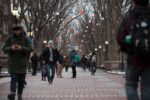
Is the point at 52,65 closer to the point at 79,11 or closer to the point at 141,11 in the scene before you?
the point at 141,11

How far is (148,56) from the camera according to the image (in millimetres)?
7227

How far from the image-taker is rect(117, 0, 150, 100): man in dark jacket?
7.35 meters

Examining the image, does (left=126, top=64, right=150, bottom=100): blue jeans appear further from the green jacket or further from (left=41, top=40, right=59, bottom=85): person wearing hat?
(left=41, top=40, right=59, bottom=85): person wearing hat

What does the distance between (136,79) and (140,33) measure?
0.67m

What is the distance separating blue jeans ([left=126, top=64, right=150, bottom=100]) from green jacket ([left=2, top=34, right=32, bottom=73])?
4996 mm

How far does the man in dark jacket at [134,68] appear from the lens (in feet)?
24.1

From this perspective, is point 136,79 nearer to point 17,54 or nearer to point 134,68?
point 134,68

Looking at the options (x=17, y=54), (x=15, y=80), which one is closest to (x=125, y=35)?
(x=17, y=54)

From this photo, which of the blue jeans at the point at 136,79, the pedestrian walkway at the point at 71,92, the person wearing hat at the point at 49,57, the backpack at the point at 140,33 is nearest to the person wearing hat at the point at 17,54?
the pedestrian walkway at the point at 71,92

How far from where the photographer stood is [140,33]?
720 cm

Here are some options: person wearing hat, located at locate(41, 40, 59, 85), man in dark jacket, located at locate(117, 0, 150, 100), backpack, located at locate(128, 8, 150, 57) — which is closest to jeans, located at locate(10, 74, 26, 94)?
man in dark jacket, located at locate(117, 0, 150, 100)

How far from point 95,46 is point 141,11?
84882 millimetres

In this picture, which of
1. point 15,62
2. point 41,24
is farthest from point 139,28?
point 41,24

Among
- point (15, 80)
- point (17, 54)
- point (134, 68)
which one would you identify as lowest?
point (15, 80)
